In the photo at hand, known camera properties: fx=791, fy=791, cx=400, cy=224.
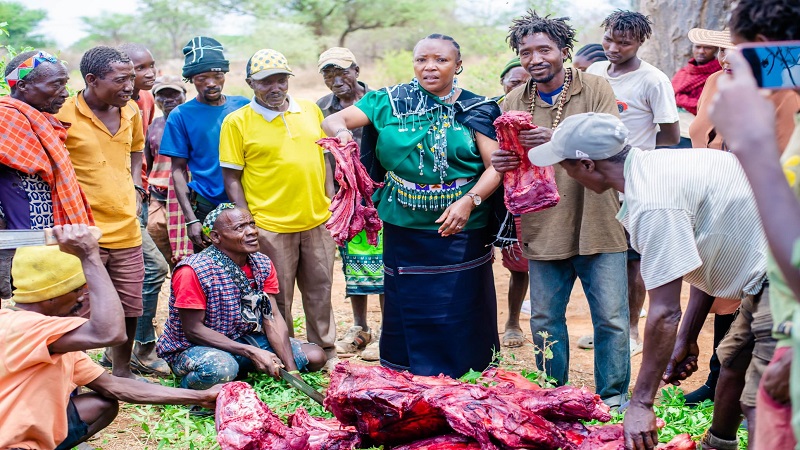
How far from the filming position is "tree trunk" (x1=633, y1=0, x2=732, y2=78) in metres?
8.12

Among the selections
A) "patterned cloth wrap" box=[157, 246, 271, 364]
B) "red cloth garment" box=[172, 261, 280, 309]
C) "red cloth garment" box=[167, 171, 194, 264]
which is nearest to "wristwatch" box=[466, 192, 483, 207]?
"patterned cloth wrap" box=[157, 246, 271, 364]

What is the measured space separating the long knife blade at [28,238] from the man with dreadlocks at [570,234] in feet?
7.28

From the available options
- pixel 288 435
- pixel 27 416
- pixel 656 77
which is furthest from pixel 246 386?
pixel 656 77

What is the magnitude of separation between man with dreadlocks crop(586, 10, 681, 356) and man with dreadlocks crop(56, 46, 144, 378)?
129 inches

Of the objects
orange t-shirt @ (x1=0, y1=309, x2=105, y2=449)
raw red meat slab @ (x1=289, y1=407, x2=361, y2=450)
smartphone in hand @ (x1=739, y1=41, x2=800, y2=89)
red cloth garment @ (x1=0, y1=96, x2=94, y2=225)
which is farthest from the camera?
red cloth garment @ (x1=0, y1=96, x2=94, y2=225)

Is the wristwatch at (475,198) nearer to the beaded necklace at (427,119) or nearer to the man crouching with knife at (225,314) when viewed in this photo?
the beaded necklace at (427,119)

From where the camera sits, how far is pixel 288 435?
148 inches

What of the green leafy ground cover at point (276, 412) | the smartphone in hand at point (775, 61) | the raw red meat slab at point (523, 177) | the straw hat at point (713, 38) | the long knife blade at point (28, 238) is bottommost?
the green leafy ground cover at point (276, 412)

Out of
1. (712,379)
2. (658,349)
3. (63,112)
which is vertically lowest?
(712,379)

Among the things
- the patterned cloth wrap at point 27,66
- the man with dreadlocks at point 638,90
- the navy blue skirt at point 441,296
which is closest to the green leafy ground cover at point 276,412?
the navy blue skirt at point 441,296

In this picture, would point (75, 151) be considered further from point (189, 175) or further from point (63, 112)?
point (189, 175)

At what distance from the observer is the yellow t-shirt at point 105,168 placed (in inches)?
190

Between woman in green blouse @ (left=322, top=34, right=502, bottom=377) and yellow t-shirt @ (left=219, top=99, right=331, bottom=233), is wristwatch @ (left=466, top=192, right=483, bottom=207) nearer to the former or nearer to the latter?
woman in green blouse @ (left=322, top=34, right=502, bottom=377)

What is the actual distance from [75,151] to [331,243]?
70.9 inches
